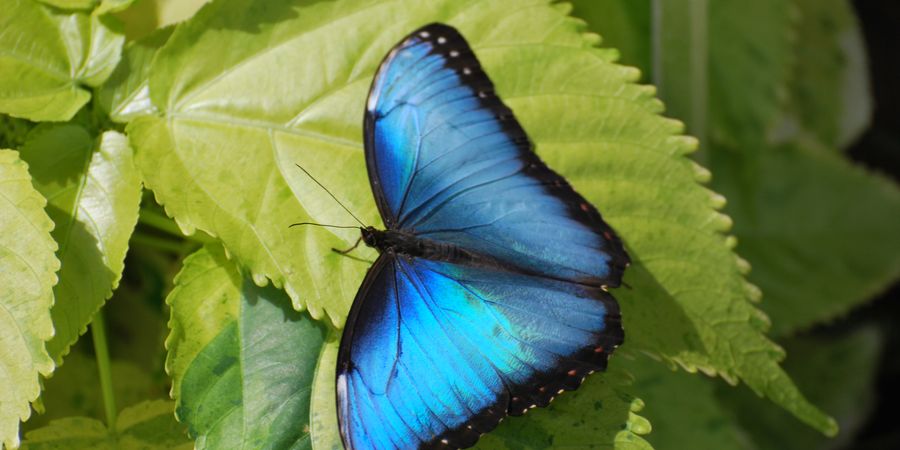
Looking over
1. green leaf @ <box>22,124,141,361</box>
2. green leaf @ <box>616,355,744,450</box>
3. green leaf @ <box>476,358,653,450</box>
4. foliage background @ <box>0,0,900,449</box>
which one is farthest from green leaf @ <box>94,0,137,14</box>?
green leaf @ <box>616,355,744,450</box>

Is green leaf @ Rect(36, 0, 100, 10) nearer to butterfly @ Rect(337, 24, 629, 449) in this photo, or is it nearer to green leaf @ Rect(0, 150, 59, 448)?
green leaf @ Rect(0, 150, 59, 448)

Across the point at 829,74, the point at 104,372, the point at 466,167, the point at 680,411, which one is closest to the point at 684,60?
the point at 829,74

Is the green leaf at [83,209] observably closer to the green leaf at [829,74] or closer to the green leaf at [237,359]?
the green leaf at [237,359]

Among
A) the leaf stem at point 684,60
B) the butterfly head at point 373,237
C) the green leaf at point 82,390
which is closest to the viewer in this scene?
the butterfly head at point 373,237

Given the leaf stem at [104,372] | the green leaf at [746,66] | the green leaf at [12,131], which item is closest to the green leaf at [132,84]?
the green leaf at [12,131]

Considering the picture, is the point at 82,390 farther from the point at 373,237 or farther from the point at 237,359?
the point at 373,237

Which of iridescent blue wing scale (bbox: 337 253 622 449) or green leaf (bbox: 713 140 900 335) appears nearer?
iridescent blue wing scale (bbox: 337 253 622 449)

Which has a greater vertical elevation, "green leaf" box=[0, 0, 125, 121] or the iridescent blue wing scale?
"green leaf" box=[0, 0, 125, 121]

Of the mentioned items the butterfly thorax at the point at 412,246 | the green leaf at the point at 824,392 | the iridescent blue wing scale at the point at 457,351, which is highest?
the butterfly thorax at the point at 412,246
